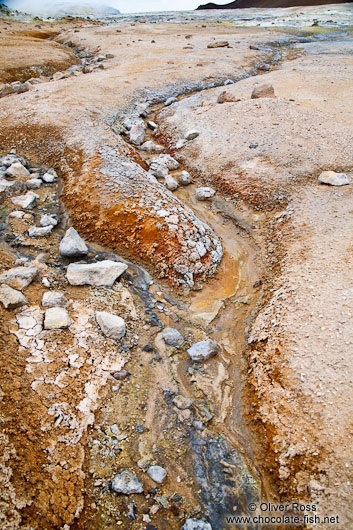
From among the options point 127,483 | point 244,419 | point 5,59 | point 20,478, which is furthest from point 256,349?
point 5,59

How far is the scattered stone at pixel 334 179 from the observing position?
648 cm

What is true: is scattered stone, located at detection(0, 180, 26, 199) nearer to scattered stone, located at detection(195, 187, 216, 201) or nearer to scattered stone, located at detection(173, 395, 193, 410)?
scattered stone, located at detection(195, 187, 216, 201)

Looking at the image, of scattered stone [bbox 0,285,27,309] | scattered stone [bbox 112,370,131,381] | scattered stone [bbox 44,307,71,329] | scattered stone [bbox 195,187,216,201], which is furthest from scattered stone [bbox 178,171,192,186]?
scattered stone [bbox 112,370,131,381]

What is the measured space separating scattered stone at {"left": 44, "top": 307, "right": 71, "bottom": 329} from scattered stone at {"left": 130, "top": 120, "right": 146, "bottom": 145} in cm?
653

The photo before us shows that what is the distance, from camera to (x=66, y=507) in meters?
2.55

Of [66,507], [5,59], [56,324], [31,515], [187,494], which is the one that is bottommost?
[187,494]

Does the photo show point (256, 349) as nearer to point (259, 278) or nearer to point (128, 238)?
point (259, 278)

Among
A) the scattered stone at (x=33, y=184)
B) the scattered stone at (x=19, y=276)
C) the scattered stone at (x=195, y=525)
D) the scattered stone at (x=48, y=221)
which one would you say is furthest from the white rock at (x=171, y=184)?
the scattered stone at (x=195, y=525)

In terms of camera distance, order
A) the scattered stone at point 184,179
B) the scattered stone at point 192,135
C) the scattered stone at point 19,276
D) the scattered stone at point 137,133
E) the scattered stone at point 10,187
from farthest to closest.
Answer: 1. the scattered stone at point 137,133
2. the scattered stone at point 192,135
3. the scattered stone at point 184,179
4. the scattered stone at point 10,187
5. the scattered stone at point 19,276

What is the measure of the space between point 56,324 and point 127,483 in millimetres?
1905

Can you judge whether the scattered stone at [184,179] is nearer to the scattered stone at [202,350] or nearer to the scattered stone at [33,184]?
the scattered stone at [33,184]

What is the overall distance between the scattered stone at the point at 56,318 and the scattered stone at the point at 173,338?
1.28 meters

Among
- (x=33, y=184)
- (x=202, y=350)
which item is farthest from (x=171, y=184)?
(x=202, y=350)

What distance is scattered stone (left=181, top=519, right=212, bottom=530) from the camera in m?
2.64
